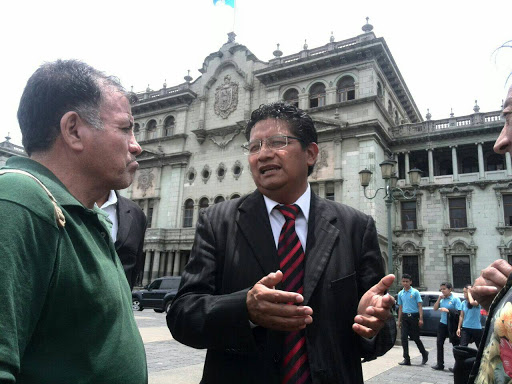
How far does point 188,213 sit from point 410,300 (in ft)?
77.6

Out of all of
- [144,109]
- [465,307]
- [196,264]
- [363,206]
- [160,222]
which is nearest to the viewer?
[196,264]

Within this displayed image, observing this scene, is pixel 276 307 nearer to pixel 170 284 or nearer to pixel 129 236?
pixel 129 236

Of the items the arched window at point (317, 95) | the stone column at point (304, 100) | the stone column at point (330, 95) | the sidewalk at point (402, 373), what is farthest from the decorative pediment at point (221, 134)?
the sidewalk at point (402, 373)

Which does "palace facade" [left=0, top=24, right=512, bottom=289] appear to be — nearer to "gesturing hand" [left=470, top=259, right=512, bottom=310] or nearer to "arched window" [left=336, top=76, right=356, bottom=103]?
"arched window" [left=336, top=76, right=356, bottom=103]

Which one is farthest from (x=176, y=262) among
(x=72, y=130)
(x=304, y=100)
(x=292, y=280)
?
(x=72, y=130)

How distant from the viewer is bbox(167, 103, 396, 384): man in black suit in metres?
1.82

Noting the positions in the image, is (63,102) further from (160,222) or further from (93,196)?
(160,222)

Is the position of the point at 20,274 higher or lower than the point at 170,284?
higher

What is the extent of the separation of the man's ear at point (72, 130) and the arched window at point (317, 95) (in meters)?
27.3

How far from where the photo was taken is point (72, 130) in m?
1.77

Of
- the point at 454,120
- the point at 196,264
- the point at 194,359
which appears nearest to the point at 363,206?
the point at 454,120

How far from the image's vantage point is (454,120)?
90.1ft

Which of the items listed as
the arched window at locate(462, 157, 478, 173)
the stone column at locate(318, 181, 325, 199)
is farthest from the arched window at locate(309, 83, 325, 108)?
the arched window at locate(462, 157, 478, 173)

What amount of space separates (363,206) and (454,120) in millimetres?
10434
